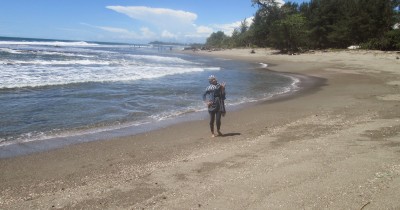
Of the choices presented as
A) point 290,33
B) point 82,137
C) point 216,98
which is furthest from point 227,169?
point 290,33

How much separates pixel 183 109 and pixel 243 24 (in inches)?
4563

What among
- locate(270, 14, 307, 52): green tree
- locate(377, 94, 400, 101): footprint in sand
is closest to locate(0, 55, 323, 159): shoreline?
locate(377, 94, 400, 101): footprint in sand

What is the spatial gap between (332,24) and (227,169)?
55705 millimetres

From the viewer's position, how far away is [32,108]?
12.2 meters

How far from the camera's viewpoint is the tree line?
1790 inches

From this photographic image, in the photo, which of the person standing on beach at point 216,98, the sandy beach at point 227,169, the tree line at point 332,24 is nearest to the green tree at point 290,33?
the tree line at point 332,24

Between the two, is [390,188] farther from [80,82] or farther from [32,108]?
[80,82]

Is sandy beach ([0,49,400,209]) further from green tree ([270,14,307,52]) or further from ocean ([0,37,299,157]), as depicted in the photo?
green tree ([270,14,307,52])

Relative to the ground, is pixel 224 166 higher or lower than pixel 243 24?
lower

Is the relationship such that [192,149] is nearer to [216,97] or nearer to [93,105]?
[216,97]

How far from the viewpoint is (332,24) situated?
5578cm

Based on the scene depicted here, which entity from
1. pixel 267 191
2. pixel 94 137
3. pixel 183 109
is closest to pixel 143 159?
pixel 94 137

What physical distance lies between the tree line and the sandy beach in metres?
35.9

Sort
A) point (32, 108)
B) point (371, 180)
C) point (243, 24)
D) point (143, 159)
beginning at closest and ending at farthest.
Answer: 1. point (371, 180)
2. point (143, 159)
3. point (32, 108)
4. point (243, 24)
